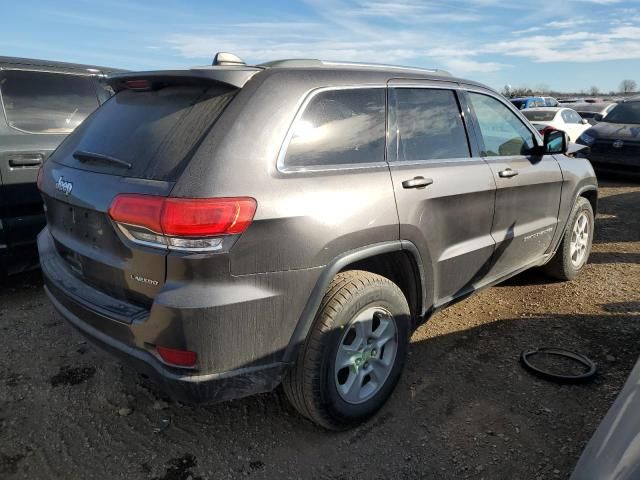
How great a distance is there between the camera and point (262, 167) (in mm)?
2172

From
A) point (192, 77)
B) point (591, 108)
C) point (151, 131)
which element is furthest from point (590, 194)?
point (591, 108)

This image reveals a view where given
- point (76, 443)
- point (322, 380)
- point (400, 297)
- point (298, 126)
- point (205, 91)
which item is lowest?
point (76, 443)

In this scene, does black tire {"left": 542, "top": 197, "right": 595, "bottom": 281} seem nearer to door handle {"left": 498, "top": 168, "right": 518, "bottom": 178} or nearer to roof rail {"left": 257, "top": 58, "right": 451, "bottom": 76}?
door handle {"left": 498, "top": 168, "right": 518, "bottom": 178}

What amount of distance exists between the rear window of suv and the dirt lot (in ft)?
4.49

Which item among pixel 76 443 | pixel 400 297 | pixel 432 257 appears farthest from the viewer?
pixel 432 257

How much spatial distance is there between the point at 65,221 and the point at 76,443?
1.13 metres

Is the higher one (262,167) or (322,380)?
(262,167)

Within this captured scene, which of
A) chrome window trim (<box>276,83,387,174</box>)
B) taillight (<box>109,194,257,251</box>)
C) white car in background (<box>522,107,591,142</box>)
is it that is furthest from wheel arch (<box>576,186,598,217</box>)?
white car in background (<box>522,107,591,142</box>)

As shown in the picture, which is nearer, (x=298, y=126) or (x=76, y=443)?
(x=298, y=126)

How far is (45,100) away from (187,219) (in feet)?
10.3

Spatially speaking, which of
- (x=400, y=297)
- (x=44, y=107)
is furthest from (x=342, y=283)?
(x=44, y=107)

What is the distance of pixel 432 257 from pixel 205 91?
5.03 feet

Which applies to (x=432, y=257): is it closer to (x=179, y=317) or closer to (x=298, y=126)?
(x=298, y=126)

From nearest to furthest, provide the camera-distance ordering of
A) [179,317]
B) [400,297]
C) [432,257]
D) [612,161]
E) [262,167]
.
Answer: [179,317] → [262,167] → [400,297] → [432,257] → [612,161]
